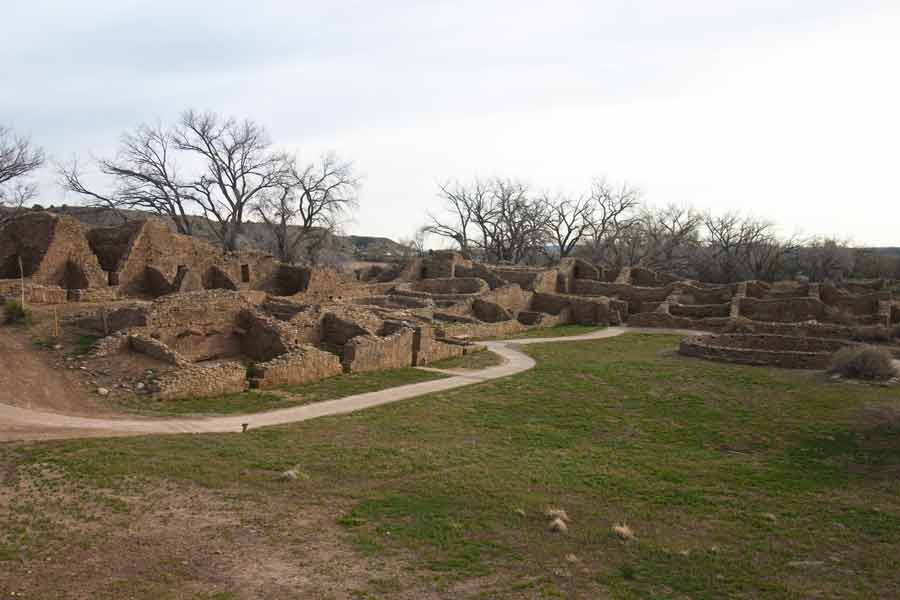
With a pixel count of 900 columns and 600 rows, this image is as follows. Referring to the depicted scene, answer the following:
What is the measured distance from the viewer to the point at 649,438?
1487cm

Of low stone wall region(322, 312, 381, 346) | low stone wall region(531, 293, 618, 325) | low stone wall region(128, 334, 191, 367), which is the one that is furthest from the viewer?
low stone wall region(531, 293, 618, 325)

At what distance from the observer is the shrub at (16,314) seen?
19453 millimetres

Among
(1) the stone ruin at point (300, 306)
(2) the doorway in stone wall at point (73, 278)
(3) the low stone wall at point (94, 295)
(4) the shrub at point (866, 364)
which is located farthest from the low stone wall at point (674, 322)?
(2) the doorway in stone wall at point (73, 278)

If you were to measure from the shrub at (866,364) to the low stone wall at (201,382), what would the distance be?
64.9ft

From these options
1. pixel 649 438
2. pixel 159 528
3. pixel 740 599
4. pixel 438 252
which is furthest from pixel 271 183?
pixel 740 599

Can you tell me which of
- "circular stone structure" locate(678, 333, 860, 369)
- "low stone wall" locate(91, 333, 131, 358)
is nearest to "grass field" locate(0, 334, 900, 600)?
"low stone wall" locate(91, 333, 131, 358)

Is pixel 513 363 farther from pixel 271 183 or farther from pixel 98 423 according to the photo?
pixel 271 183

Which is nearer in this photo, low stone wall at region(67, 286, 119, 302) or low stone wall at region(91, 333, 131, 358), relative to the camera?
low stone wall at region(91, 333, 131, 358)

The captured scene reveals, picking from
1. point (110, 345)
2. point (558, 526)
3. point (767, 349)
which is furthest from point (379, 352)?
point (767, 349)

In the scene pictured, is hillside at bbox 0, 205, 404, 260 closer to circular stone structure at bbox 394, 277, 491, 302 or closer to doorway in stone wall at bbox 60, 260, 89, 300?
doorway in stone wall at bbox 60, 260, 89, 300

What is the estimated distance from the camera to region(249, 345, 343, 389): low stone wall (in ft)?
59.2

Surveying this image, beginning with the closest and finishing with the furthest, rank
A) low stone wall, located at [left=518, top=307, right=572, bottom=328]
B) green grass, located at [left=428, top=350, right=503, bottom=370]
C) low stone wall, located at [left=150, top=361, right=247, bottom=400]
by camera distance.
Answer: low stone wall, located at [left=150, top=361, right=247, bottom=400] → green grass, located at [left=428, top=350, right=503, bottom=370] → low stone wall, located at [left=518, top=307, right=572, bottom=328]

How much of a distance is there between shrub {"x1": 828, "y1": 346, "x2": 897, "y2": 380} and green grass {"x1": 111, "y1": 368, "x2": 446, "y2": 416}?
13897 millimetres

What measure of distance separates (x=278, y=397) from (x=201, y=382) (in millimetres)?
2006
